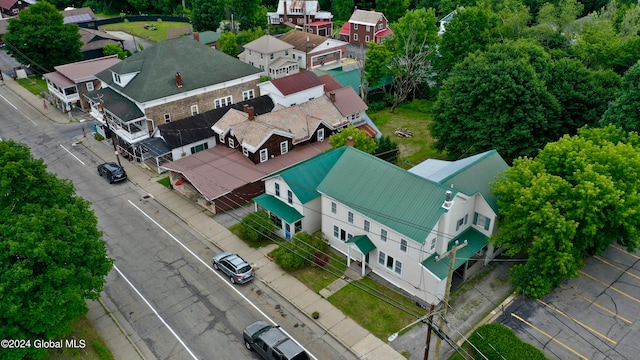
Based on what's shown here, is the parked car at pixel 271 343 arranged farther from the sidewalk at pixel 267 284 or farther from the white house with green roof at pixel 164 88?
the white house with green roof at pixel 164 88

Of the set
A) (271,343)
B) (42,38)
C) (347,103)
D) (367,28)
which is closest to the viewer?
(271,343)

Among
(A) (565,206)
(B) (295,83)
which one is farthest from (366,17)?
(A) (565,206)

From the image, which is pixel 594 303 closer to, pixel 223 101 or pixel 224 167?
pixel 224 167

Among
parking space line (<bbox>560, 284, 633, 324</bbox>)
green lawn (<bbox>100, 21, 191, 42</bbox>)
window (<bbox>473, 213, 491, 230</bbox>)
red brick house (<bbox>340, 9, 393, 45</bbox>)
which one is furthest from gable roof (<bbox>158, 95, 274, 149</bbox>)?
green lawn (<bbox>100, 21, 191, 42</bbox>)

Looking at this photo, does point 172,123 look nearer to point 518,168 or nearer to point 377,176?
point 377,176

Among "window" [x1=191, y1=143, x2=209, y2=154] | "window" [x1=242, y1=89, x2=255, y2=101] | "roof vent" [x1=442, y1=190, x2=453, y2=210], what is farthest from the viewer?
"window" [x1=242, y1=89, x2=255, y2=101]

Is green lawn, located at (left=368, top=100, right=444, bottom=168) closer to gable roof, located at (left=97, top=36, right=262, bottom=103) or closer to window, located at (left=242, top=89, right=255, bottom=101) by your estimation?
window, located at (left=242, top=89, right=255, bottom=101)
